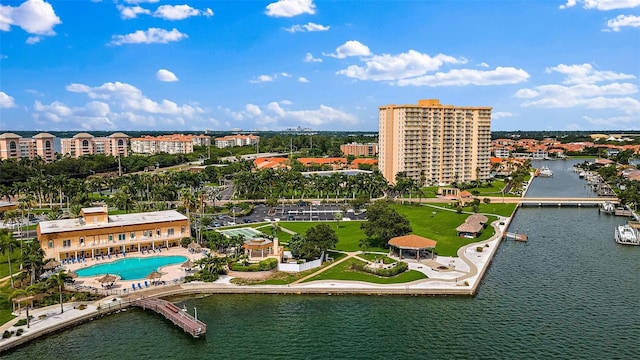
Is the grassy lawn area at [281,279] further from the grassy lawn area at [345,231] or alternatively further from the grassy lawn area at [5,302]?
the grassy lawn area at [5,302]

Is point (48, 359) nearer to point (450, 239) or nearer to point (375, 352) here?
point (375, 352)

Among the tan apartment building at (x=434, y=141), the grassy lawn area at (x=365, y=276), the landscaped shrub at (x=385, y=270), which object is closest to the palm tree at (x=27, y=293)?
the grassy lawn area at (x=365, y=276)

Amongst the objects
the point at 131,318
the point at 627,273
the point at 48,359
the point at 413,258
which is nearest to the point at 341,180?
the point at 413,258

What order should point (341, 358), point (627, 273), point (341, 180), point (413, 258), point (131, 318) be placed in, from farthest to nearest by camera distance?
point (341, 180), point (413, 258), point (627, 273), point (131, 318), point (341, 358)

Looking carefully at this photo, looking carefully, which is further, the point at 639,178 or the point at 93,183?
the point at 639,178

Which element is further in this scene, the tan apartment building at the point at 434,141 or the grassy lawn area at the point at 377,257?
the tan apartment building at the point at 434,141

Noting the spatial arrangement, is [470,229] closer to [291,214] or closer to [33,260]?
[291,214]
